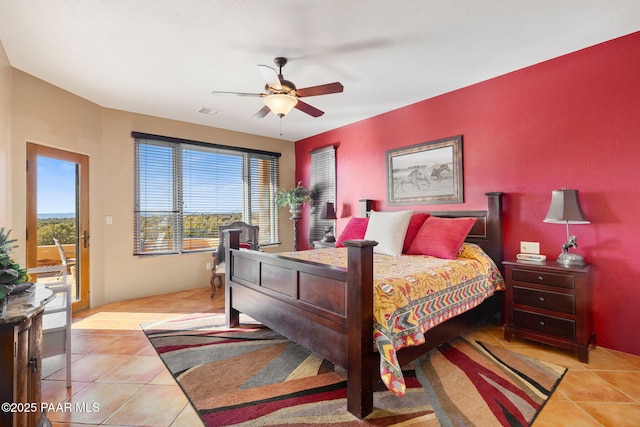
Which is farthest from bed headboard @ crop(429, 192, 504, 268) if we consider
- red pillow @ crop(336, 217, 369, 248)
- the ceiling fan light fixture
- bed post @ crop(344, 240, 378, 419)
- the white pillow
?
the ceiling fan light fixture

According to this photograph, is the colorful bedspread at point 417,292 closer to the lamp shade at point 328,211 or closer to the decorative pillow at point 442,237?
the decorative pillow at point 442,237

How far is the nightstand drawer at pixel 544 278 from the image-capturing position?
7.86ft

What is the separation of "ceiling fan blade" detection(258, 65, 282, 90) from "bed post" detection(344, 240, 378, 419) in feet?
5.17

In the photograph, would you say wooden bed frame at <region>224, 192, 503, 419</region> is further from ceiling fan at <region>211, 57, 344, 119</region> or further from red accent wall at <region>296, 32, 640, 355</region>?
ceiling fan at <region>211, 57, 344, 119</region>

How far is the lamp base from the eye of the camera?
8.21 feet

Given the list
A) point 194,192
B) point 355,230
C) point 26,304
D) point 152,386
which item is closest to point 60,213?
point 194,192

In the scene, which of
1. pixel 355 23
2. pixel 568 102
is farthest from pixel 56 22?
pixel 568 102

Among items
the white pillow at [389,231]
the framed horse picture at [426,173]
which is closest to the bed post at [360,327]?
the white pillow at [389,231]

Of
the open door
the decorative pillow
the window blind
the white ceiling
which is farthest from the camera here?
the window blind

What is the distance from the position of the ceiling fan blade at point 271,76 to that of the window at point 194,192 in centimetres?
271

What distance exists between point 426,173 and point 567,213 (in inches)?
62.2

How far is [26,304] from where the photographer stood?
4.50 ft

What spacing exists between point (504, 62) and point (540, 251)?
6.15 feet

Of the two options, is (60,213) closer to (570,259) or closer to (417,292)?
(417,292)
